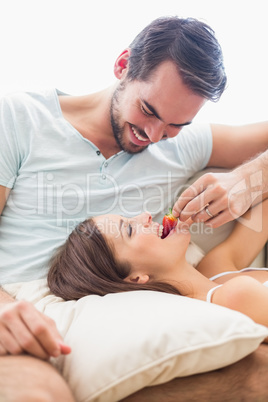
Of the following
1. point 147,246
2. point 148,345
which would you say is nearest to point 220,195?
point 147,246

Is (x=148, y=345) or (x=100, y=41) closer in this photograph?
(x=148, y=345)

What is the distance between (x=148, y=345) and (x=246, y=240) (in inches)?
45.0

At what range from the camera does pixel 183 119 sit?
68.2 inches

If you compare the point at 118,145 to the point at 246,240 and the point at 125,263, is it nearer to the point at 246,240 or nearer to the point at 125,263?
the point at 125,263

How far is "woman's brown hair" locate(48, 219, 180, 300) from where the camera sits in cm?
156

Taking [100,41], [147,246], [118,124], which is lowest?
[147,246]

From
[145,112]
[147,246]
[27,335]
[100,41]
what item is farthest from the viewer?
[100,41]

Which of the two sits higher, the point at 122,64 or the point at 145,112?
the point at 122,64

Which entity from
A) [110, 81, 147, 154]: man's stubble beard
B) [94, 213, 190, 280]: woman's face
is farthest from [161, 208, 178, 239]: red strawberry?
[110, 81, 147, 154]: man's stubble beard

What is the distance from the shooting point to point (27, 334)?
1.00m

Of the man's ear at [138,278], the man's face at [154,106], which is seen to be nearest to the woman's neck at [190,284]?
the man's ear at [138,278]

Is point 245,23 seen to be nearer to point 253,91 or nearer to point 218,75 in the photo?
point 253,91

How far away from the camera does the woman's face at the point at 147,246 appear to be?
1622 millimetres

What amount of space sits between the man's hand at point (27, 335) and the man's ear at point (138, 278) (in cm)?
62
